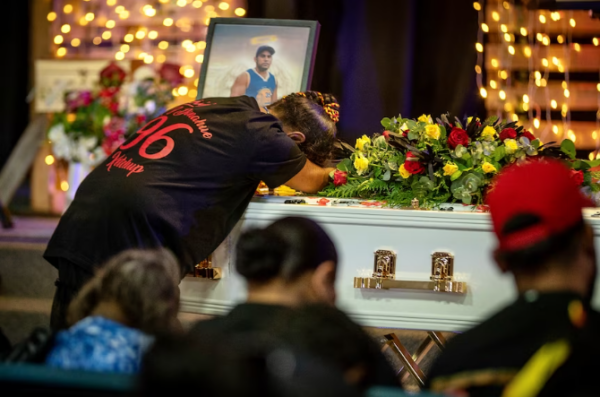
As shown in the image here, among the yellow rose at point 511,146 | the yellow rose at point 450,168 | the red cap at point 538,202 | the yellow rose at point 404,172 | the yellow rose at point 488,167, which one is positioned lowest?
the yellow rose at point 404,172

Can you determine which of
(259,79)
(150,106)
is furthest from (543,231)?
(150,106)

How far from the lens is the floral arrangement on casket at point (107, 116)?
416 centimetres

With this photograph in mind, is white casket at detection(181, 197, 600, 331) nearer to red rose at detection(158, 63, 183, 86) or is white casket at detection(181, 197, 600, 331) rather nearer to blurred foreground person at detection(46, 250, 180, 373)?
blurred foreground person at detection(46, 250, 180, 373)

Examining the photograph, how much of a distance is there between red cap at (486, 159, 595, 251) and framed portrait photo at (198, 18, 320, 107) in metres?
2.03

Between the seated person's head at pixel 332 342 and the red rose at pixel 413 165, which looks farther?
the red rose at pixel 413 165

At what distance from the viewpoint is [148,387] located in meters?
0.94

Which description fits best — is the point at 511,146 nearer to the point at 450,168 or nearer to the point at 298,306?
the point at 450,168

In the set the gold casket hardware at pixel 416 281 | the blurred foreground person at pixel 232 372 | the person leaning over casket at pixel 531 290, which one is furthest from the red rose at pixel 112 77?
the blurred foreground person at pixel 232 372

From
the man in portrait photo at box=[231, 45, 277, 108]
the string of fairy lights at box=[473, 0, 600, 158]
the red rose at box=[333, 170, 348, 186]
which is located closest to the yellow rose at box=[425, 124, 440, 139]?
the red rose at box=[333, 170, 348, 186]

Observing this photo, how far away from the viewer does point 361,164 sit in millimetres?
2643

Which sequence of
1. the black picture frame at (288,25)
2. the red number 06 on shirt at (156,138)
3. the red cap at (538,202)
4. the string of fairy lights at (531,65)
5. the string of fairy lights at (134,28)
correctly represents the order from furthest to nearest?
the string of fairy lights at (134,28) < the string of fairy lights at (531,65) < the black picture frame at (288,25) < the red number 06 on shirt at (156,138) < the red cap at (538,202)

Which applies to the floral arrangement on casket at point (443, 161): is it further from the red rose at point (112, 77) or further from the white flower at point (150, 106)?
the red rose at point (112, 77)

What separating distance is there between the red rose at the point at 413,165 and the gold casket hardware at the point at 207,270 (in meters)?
0.73

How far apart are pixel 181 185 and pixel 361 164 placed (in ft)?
2.09
